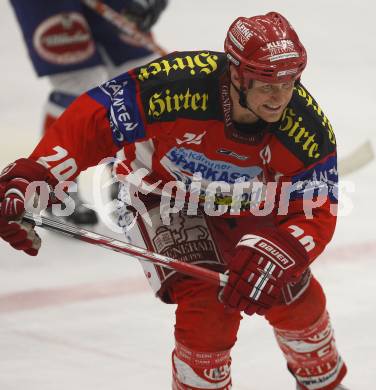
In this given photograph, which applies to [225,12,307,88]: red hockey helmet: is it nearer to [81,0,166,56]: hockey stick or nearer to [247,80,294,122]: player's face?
[247,80,294,122]: player's face

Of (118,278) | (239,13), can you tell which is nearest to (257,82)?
(118,278)

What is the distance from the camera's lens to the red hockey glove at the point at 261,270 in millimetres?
2881

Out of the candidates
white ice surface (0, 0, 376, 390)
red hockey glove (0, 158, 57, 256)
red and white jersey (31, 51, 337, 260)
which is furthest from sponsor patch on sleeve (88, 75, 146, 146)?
white ice surface (0, 0, 376, 390)

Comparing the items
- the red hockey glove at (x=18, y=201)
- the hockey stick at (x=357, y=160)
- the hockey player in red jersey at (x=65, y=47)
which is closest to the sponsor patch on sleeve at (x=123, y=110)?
the red hockey glove at (x=18, y=201)

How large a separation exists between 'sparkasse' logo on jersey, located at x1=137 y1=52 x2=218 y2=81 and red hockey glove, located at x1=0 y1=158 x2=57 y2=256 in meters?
0.39

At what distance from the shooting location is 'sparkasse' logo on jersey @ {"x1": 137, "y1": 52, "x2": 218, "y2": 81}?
9.93 feet

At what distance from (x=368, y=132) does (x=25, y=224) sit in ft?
10.5

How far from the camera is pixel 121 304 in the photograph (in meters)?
4.23

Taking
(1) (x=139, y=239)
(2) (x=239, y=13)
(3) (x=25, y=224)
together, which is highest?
(3) (x=25, y=224)

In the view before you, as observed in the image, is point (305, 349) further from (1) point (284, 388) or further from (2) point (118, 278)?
(2) point (118, 278)

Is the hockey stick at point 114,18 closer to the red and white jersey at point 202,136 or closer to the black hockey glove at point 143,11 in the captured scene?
the black hockey glove at point 143,11

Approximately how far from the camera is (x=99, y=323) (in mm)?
4078

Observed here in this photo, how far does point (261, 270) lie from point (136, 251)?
14.4 inches

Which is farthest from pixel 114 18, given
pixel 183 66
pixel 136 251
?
pixel 136 251
